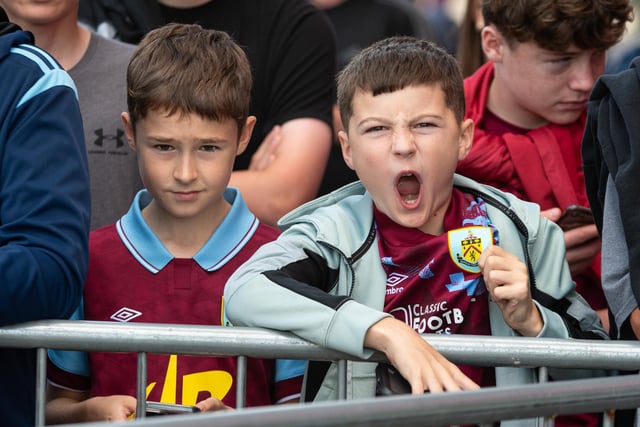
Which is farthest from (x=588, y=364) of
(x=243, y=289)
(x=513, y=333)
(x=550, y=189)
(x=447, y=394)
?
(x=550, y=189)

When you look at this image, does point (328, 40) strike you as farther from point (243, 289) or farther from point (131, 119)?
point (243, 289)

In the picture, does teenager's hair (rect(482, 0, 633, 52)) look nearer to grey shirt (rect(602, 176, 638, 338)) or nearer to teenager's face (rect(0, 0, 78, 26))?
grey shirt (rect(602, 176, 638, 338))

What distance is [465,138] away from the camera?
3441 mm

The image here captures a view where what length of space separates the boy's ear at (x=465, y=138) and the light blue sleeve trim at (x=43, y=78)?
1.07 meters

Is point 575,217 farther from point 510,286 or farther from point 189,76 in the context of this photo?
point 189,76

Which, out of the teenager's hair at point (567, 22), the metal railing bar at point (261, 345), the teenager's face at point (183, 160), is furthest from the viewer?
the teenager's hair at point (567, 22)

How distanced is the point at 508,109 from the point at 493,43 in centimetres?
24

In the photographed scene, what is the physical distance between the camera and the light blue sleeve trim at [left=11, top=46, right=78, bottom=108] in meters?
3.00

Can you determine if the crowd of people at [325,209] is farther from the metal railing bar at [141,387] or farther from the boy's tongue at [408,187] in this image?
the metal railing bar at [141,387]

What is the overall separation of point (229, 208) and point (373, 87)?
1.87 feet

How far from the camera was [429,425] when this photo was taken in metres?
2.21

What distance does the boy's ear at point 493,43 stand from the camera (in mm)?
4043

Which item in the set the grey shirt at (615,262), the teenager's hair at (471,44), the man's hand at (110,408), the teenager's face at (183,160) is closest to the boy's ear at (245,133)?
the teenager's face at (183,160)

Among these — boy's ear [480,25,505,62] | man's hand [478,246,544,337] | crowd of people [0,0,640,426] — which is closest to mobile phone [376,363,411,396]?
crowd of people [0,0,640,426]
